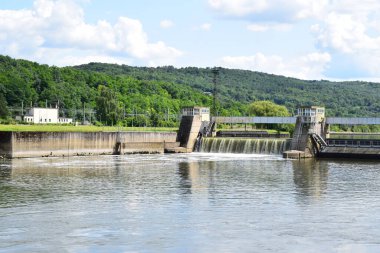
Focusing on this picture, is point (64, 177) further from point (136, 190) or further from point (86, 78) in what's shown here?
point (86, 78)

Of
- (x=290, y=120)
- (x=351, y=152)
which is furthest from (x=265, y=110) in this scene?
(x=351, y=152)

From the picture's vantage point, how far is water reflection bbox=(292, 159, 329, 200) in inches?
1296

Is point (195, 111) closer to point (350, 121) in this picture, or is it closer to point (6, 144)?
point (350, 121)

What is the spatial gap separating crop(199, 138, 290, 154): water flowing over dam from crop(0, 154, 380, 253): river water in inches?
624

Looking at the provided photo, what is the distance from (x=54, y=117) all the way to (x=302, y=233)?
68.1 meters

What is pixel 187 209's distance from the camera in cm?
2689

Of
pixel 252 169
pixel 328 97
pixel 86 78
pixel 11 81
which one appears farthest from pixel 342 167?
pixel 328 97

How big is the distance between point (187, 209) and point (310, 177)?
15.7 meters

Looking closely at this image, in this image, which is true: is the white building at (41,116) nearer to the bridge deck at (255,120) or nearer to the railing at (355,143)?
the bridge deck at (255,120)

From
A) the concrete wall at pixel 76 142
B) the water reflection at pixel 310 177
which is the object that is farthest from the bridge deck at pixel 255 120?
the water reflection at pixel 310 177

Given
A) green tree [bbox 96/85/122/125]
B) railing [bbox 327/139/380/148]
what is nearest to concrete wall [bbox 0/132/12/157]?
railing [bbox 327/139/380/148]

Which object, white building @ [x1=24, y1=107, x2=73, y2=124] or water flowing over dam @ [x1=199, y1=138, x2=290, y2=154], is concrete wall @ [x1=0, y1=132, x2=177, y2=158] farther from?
white building @ [x1=24, y1=107, x2=73, y2=124]

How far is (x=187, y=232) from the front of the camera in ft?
72.9

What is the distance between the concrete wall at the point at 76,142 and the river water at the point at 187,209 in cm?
659
